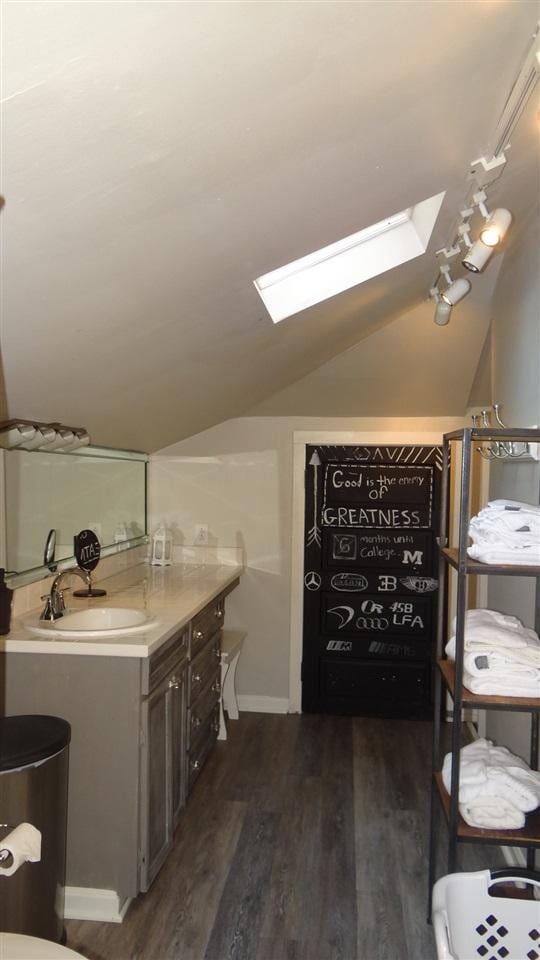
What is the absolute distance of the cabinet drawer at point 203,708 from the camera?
3.13m

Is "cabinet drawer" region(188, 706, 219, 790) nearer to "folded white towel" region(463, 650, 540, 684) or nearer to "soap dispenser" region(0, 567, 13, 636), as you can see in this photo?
"soap dispenser" region(0, 567, 13, 636)

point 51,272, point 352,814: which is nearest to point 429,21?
point 51,272

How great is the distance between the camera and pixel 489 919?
1.93 metres

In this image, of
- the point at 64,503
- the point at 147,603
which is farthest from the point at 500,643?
the point at 64,503

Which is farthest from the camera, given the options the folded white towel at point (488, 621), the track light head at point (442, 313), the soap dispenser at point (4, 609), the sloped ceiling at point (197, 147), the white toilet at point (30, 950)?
the track light head at point (442, 313)

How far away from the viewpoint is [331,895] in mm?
2531

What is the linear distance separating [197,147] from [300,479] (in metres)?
3.30

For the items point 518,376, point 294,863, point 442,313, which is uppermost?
point 442,313

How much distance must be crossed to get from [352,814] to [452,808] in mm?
1372

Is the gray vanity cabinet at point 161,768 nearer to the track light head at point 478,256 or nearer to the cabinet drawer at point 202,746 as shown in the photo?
the cabinet drawer at point 202,746

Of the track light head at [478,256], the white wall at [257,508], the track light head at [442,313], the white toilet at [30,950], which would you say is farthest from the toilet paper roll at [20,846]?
the white wall at [257,508]

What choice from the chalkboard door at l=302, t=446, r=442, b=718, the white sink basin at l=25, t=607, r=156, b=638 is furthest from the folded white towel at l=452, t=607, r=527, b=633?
the chalkboard door at l=302, t=446, r=442, b=718

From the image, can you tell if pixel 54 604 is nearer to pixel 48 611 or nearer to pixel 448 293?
pixel 48 611

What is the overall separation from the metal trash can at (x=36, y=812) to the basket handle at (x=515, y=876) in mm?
1279
